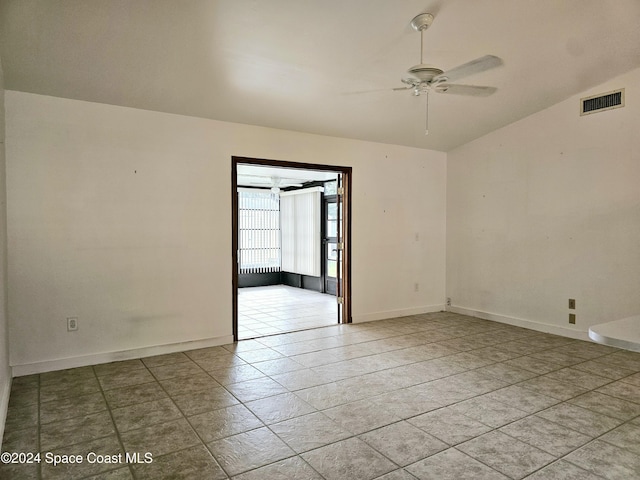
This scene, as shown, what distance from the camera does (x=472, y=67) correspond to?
2916 mm

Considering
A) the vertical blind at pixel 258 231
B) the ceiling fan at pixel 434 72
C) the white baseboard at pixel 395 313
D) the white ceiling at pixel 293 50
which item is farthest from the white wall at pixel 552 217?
the vertical blind at pixel 258 231

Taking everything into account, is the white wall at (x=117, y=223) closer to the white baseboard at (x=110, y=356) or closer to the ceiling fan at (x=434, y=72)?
the white baseboard at (x=110, y=356)

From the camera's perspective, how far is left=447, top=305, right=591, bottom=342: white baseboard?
16.3ft

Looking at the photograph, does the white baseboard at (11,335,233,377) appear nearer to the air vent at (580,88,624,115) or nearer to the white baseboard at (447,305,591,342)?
the white baseboard at (447,305,591,342)

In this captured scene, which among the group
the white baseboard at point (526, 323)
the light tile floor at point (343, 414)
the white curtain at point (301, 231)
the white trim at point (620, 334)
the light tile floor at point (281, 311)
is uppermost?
the white curtain at point (301, 231)

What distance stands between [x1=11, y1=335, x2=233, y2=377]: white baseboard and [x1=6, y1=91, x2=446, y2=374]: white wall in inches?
0.5

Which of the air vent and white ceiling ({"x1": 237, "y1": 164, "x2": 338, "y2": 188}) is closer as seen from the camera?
the air vent

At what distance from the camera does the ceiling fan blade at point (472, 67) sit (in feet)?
9.19

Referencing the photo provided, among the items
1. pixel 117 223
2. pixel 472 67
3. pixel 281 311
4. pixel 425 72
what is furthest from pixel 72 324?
pixel 472 67

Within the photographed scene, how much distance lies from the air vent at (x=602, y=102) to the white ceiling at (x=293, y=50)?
7.6 inches

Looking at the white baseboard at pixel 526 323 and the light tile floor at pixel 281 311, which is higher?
the white baseboard at pixel 526 323

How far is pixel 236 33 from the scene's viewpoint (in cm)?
319

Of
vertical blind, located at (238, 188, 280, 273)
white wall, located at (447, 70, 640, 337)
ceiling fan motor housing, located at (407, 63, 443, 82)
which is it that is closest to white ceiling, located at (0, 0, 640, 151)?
ceiling fan motor housing, located at (407, 63, 443, 82)

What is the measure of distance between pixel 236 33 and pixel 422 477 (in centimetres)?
325
